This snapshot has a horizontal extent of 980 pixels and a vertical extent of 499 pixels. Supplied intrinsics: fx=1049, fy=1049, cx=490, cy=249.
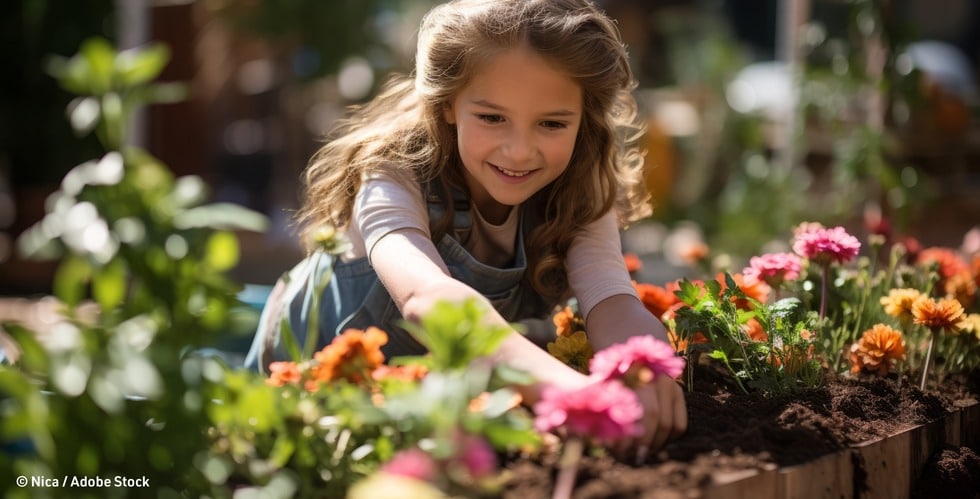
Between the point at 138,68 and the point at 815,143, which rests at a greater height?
the point at 138,68

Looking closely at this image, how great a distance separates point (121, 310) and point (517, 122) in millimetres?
823

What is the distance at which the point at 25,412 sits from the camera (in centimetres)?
94

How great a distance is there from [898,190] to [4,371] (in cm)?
290

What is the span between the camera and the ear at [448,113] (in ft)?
6.16

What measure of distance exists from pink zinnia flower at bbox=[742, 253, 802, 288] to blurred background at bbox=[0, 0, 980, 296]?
1.45m

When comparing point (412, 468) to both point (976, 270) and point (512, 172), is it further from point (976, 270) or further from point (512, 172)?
point (976, 270)

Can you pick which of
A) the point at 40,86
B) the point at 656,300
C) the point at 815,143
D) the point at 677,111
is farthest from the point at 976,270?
the point at 40,86

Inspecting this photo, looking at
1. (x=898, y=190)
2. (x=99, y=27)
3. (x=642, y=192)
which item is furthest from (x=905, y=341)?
(x=99, y=27)

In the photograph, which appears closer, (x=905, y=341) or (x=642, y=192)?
(x=905, y=341)

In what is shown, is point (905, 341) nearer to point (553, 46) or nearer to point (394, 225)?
point (553, 46)

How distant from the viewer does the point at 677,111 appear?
621 cm

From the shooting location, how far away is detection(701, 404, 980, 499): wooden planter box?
116 centimetres

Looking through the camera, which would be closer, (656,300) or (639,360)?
(639,360)

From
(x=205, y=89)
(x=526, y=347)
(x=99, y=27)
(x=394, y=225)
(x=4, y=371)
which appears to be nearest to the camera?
(x=4, y=371)
